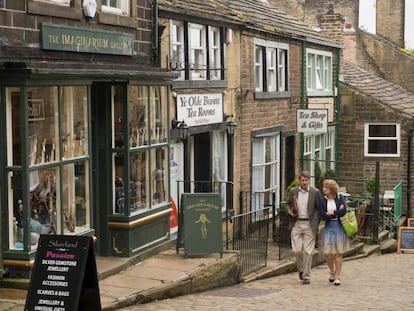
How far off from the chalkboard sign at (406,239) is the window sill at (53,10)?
1325cm

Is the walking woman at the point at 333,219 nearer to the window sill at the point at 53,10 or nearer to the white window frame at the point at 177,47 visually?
the white window frame at the point at 177,47

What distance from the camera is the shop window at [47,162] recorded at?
9344 mm

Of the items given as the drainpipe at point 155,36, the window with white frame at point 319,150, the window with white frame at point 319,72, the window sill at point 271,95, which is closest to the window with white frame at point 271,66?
the window sill at point 271,95

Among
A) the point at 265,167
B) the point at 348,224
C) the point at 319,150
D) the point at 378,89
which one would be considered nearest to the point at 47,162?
the point at 348,224

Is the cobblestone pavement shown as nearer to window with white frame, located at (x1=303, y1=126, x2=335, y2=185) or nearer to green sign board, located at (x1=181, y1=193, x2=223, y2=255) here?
green sign board, located at (x1=181, y1=193, x2=223, y2=255)

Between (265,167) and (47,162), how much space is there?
9.95 m

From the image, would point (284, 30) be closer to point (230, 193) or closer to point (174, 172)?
point (230, 193)

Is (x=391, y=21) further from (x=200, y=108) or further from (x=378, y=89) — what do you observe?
(x=200, y=108)

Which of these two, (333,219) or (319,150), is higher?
(319,150)

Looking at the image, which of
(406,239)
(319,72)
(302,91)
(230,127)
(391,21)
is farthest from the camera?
(391,21)

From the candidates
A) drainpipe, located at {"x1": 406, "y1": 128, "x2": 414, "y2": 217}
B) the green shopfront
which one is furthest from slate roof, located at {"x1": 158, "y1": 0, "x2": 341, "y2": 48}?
drainpipe, located at {"x1": 406, "y1": 128, "x2": 414, "y2": 217}

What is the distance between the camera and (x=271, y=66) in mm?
19656

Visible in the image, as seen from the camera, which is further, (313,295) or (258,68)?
(258,68)

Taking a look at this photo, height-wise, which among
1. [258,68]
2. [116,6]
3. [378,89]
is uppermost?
[116,6]
